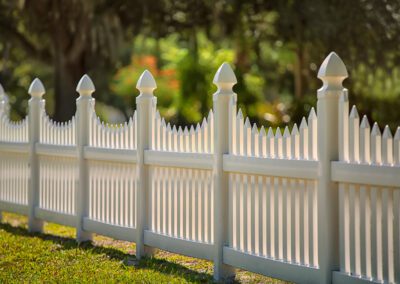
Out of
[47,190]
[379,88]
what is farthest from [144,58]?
[47,190]

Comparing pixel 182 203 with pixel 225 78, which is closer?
pixel 225 78

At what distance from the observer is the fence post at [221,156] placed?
7203mm

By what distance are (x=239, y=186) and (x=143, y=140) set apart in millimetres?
1724

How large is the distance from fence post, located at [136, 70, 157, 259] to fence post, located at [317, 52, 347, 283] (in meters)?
2.77

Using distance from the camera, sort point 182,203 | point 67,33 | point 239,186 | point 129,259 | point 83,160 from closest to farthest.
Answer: point 239,186, point 182,203, point 129,259, point 83,160, point 67,33

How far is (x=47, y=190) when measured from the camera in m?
10.8

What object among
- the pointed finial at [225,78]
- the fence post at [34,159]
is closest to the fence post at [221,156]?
the pointed finial at [225,78]

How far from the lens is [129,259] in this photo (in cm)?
842

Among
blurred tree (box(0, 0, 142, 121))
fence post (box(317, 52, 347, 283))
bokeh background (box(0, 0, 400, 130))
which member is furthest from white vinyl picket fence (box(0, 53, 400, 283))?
bokeh background (box(0, 0, 400, 130))

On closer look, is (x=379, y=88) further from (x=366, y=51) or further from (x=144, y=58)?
(x=144, y=58)

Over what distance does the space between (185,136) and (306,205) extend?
6.10 ft

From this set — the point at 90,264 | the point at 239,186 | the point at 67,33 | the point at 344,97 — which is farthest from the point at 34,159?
the point at 67,33

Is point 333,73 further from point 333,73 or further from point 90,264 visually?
point 90,264

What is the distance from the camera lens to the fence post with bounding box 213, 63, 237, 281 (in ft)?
23.6
